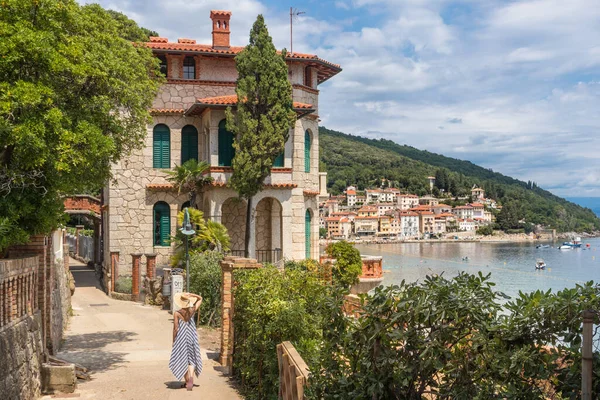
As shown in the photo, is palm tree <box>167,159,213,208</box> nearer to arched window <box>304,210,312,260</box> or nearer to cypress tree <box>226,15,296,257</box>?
cypress tree <box>226,15,296,257</box>

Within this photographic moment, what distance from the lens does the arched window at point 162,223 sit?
28.3 m

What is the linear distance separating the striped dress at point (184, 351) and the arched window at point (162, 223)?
17.4m

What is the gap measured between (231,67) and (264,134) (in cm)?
559

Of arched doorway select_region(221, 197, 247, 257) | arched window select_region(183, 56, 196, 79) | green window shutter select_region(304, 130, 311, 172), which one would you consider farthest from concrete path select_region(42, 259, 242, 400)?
arched window select_region(183, 56, 196, 79)

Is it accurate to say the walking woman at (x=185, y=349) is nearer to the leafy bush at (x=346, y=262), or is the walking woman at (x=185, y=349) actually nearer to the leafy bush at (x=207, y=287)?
the leafy bush at (x=207, y=287)

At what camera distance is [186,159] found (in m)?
28.3

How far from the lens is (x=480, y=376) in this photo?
4773mm

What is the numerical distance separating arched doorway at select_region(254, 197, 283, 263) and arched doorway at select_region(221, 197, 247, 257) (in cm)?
64

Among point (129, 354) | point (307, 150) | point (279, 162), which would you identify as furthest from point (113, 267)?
point (129, 354)

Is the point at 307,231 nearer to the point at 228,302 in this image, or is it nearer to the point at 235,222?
the point at 235,222

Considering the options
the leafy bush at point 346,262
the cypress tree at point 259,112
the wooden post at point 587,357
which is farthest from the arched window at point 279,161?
the wooden post at point 587,357

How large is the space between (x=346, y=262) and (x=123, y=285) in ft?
30.3

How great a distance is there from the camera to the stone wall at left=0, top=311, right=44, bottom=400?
838 cm

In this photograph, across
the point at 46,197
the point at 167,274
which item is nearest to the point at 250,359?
the point at 46,197
